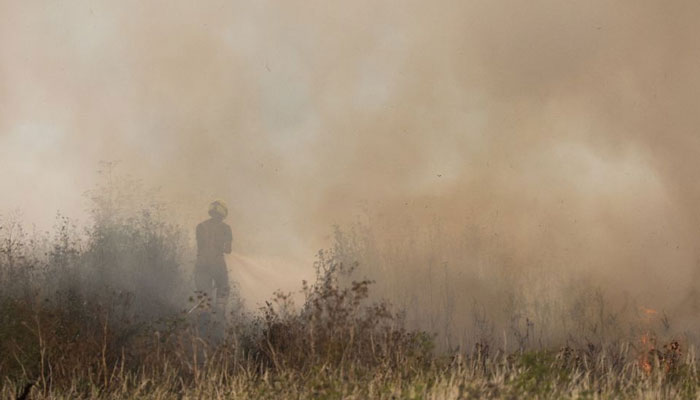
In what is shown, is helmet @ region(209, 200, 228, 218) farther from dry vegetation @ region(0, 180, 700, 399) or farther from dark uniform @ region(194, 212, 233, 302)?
dry vegetation @ region(0, 180, 700, 399)

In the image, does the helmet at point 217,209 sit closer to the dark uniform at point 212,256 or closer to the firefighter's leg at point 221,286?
the dark uniform at point 212,256

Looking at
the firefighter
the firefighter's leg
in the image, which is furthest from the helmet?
the firefighter's leg

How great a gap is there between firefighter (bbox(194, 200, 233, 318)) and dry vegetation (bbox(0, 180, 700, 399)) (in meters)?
0.54

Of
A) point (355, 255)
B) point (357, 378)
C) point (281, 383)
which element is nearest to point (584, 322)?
point (355, 255)

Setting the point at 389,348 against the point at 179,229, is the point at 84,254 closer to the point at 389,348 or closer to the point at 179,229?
the point at 179,229

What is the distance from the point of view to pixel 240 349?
32.4 ft

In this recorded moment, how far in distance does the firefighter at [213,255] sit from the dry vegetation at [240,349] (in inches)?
21.1

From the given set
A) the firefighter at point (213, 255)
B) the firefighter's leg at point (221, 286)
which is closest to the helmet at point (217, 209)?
the firefighter at point (213, 255)

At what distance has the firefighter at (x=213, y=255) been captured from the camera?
44.6 ft

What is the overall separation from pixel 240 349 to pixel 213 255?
4.00 m

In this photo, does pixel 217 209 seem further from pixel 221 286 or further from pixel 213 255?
pixel 221 286

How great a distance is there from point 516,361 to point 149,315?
6.80 metres

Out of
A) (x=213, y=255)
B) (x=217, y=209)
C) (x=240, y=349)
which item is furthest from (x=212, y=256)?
(x=240, y=349)

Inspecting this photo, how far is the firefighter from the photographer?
13594 millimetres
